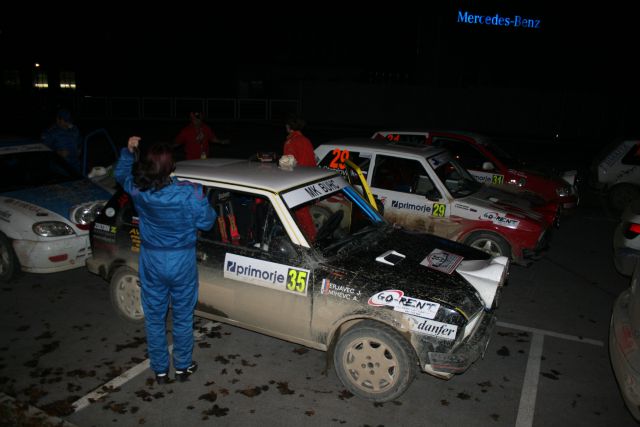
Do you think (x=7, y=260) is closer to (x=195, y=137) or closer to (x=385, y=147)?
(x=195, y=137)

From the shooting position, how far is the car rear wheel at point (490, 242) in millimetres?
6980

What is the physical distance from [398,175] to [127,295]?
4158mm

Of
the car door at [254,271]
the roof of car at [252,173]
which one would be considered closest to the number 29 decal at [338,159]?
the roof of car at [252,173]

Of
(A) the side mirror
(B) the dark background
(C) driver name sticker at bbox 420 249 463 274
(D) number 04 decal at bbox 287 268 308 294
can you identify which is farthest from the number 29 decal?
(B) the dark background

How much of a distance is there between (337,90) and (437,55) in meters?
6.82

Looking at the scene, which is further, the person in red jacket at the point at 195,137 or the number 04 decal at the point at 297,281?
the person in red jacket at the point at 195,137

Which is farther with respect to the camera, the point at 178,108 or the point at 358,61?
the point at 358,61

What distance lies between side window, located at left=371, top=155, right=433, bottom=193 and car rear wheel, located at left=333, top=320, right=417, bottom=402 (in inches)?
140

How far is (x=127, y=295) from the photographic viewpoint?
17.8 ft

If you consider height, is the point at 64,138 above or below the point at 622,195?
above

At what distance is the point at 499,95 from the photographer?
86.2 ft

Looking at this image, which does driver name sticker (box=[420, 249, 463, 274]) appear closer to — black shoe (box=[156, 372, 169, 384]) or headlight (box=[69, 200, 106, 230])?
black shoe (box=[156, 372, 169, 384])

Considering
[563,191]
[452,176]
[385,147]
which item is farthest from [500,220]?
[563,191]

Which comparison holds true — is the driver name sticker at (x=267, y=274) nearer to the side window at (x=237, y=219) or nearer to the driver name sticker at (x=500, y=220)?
the side window at (x=237, y=219)
